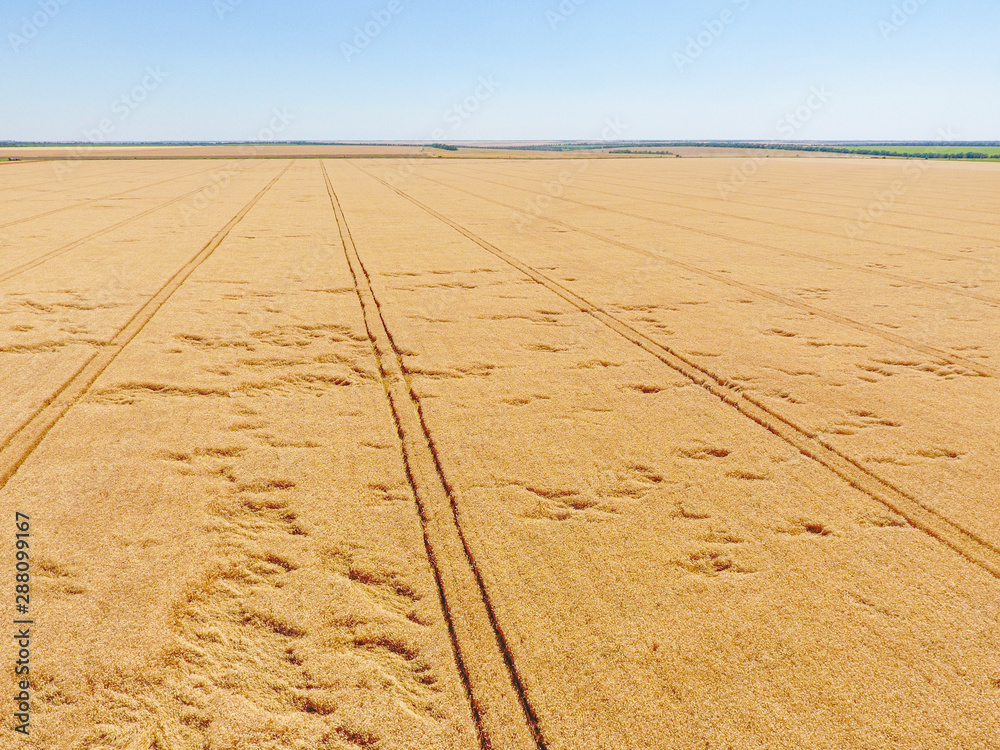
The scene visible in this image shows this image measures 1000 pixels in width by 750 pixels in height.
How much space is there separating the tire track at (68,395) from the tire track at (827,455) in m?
4.46

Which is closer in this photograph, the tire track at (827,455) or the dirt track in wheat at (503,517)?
the dirt track in wheat at (503,517)

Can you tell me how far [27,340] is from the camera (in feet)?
Result: 19.5

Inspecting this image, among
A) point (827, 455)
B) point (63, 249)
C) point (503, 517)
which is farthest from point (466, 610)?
point (63, 249)

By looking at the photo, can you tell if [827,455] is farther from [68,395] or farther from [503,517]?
[68,395]

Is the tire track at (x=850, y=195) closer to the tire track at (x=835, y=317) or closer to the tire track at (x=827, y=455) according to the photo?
the tire track at (x=835, y=317)

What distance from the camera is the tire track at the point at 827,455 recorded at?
3.17m

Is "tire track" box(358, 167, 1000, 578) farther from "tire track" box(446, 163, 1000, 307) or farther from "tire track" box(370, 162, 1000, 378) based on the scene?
"tire track" box(446, 163, 1000, 307)

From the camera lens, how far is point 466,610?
8.83 ft

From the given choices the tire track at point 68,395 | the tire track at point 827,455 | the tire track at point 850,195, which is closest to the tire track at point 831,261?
the tire track at point 827,455

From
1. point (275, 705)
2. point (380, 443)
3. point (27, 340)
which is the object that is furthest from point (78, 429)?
point (275, 705)

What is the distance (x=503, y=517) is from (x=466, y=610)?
71cm

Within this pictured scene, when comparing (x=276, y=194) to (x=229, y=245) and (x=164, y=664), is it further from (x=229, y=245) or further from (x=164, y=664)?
(x=164, y=664)

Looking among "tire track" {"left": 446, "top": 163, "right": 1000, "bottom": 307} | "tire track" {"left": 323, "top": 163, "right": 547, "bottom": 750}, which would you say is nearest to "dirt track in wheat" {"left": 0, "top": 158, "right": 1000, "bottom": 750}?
"tire track" {"left": 323, "top": 163, "right": 547, "bottom": 750}

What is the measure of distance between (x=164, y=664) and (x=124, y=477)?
158 centimetres
